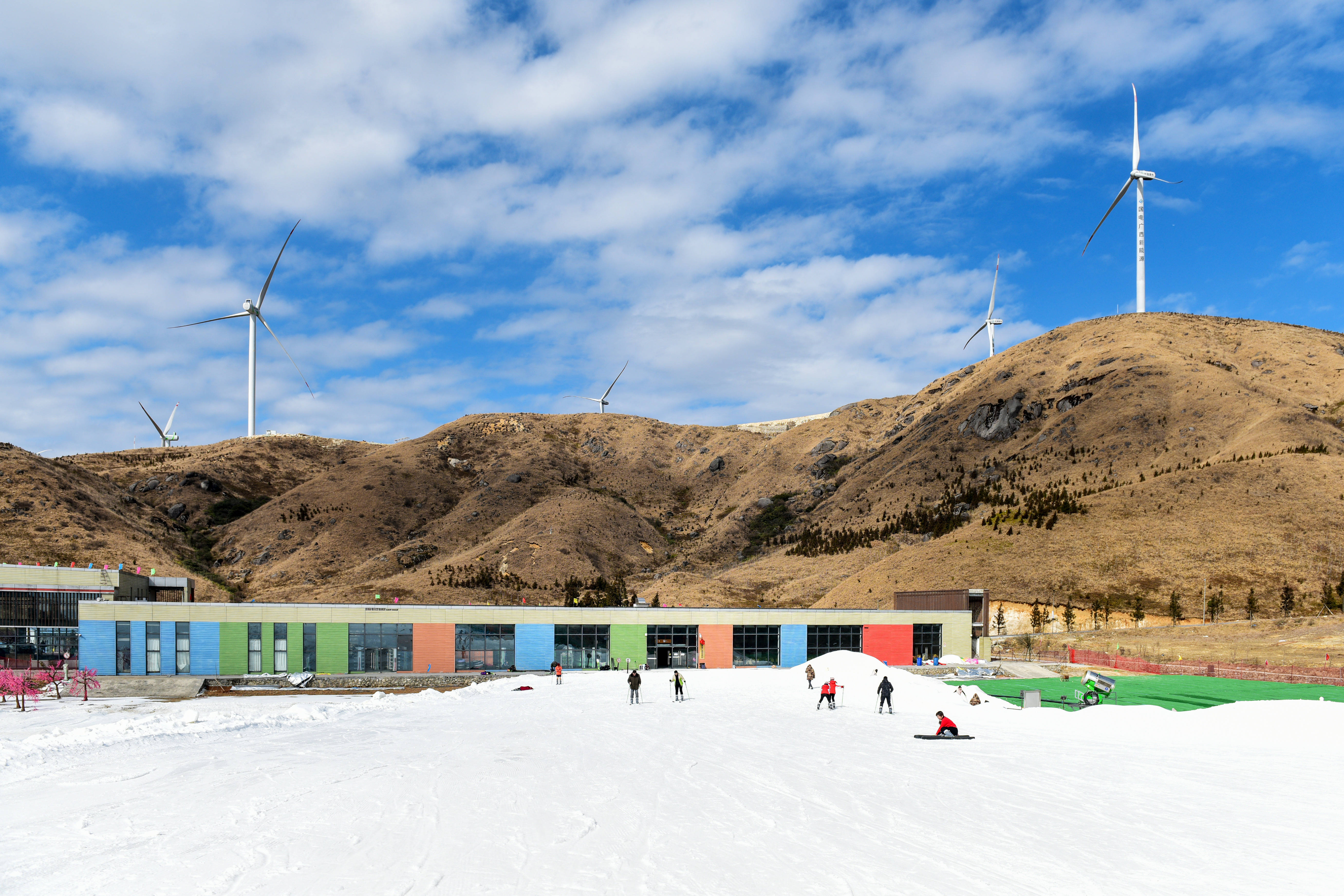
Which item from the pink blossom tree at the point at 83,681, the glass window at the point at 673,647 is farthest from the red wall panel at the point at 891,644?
the pink blossom tree at the point at 83,681

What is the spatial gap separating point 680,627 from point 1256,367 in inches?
5514

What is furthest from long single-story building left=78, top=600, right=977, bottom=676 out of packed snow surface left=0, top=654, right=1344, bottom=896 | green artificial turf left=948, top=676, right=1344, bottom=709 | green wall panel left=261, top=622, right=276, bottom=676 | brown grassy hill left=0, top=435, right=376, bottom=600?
brown grassy hill left=0, top=435, right=376, bottom=600

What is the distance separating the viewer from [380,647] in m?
54.8

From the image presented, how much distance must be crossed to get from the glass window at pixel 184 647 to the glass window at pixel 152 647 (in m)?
1.18

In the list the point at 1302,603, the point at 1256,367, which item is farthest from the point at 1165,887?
the point at 1256,367

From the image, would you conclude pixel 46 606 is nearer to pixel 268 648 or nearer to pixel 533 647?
pixel 268 648

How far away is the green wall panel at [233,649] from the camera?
172 feet

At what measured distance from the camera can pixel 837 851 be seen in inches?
595

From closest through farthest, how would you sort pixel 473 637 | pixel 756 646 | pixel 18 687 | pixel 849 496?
1. pixel 18 687
2. pixel 473 637
3. pixel 756 646
4. pixel 849 496

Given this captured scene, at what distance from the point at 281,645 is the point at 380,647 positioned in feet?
19.7

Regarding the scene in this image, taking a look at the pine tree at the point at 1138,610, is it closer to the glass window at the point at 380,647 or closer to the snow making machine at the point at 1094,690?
the snow making machine at the point at 1094,690

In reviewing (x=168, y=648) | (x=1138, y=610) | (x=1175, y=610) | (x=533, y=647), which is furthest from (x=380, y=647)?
(x=1175, y=610)

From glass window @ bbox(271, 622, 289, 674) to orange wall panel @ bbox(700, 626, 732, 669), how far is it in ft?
91.6

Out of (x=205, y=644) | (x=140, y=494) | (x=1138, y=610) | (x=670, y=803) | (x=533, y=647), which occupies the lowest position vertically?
(x=1138, y=610)
